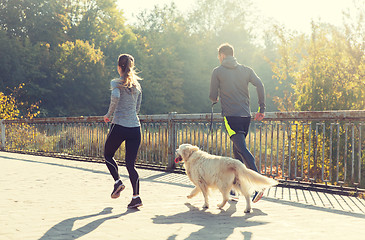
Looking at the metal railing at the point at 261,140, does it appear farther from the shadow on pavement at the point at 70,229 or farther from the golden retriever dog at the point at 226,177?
the shadow on pavement at the point at 70,229

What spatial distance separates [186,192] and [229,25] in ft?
188

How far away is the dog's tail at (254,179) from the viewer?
5566 mm

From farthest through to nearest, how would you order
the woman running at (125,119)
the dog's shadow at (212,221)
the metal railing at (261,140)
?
the metal railing at (261,140) < the woman running at (125,119) < the dog's shadow at (212,221)

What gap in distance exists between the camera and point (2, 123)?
18.3 m

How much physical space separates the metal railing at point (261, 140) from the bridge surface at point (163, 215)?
94 cm

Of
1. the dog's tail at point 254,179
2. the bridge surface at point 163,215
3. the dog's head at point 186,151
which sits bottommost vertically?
the bridge surface at point 163,215

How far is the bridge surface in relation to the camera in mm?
4492

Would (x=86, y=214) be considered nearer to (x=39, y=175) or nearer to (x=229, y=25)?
(x=39, y=175)

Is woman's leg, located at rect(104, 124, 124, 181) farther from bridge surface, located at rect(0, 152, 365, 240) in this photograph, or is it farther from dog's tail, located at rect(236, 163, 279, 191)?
dog's tail, located at rect(236, 163, 279, 191)

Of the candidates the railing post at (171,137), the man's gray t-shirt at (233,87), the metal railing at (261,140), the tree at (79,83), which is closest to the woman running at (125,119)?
the man's gray t-shirt at (233,87)

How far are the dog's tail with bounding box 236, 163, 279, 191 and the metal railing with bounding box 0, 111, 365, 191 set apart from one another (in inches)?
→ 83.9

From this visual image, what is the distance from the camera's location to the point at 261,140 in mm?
9227

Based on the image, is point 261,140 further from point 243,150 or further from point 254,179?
point 254,179

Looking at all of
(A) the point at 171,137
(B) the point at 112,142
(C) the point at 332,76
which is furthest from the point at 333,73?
(B) the point at 112,142
